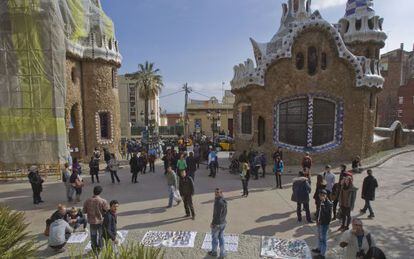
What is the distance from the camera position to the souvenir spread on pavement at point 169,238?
6707mm

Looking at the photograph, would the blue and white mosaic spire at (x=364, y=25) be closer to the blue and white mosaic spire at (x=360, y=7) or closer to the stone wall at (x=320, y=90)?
the blue and white mosaic spire at (x=360, y=7)

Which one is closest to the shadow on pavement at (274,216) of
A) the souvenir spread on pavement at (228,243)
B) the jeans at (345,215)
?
the souvenir spread on pavement at (228,243)

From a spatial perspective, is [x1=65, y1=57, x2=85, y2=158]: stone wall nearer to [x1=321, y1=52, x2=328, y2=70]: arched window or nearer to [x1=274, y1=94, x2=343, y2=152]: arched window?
[x1=274, y1=94, x2=343, y2=152]: arched window

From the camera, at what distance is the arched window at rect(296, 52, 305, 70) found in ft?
52.0

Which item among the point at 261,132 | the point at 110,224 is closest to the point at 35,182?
the point at 110,224

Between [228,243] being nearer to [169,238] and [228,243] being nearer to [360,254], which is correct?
[169,238]

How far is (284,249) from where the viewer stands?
6.41 metres

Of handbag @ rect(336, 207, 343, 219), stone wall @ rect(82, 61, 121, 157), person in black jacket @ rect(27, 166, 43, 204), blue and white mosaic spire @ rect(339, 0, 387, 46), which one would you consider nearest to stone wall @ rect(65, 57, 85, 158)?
stone wall @ rect(82, 61, 121, 157)

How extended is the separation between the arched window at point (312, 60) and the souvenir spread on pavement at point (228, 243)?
40.6 feet

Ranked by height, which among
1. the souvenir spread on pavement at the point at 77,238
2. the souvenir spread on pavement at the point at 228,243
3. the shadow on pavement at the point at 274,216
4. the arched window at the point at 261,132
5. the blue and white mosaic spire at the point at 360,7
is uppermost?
the blue and white mosaic spire at the point at 360,7

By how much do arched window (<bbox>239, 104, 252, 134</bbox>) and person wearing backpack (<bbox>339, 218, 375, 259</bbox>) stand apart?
13.5 meters

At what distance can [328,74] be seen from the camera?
1586 centimetres

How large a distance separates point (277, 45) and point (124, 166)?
12.8m

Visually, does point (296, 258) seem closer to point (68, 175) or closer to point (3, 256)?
point (3, 256)
